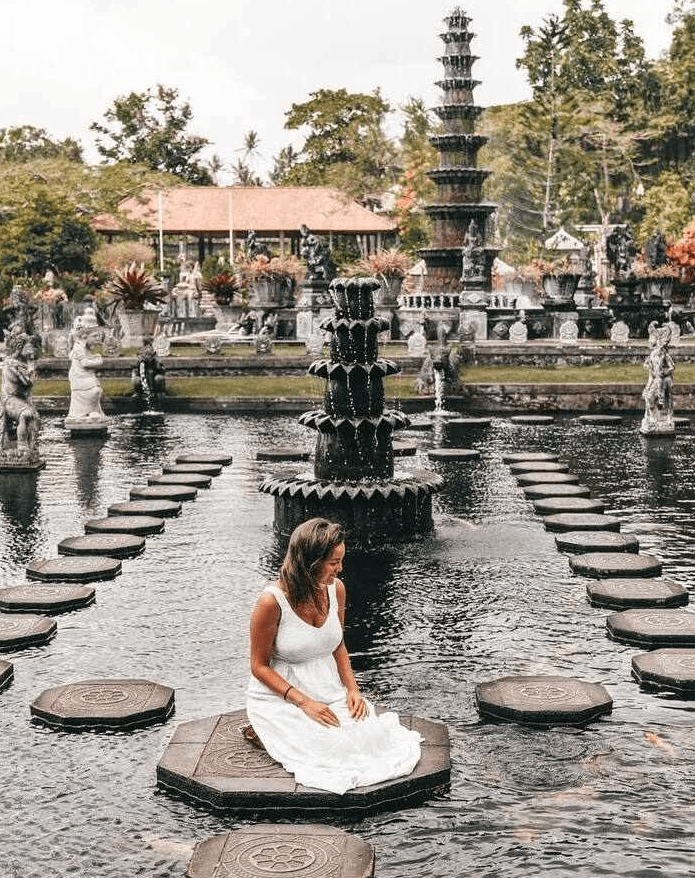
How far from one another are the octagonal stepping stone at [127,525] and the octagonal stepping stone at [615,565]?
14.3 feet

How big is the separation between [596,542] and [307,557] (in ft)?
21.0

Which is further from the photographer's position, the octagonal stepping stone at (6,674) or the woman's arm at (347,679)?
the octagonal stepping stone at (6,674)

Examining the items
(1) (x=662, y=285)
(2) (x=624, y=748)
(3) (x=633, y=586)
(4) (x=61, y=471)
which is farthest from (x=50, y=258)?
(2) (x=624, y=748)

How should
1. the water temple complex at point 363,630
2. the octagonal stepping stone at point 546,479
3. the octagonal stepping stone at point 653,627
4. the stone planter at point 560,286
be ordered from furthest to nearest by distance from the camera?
the stone planter at point 560,286, the octagonal stepping stone at point 546,479, the octagonal stepping stone at point 653,627, the water temple complex at point 363,630

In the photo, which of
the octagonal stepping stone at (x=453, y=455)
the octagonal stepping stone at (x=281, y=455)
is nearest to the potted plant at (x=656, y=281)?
the octagonal stepping stone at (x=453, y=455)

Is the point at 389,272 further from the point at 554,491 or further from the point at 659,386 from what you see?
the point at 554,491

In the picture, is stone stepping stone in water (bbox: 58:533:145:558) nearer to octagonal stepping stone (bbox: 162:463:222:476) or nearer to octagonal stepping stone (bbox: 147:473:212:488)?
octagonal stepping stone (bbox: 147:473:212:488)

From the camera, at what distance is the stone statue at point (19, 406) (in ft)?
55.6

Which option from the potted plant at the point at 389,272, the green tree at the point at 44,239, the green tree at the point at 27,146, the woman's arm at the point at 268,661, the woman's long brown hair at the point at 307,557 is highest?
the green tree at the point at 27,146

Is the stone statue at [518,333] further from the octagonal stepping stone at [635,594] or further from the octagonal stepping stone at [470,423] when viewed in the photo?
the octagonal stepping stone at [635,594]

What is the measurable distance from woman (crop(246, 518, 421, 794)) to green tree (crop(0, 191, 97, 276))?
36.6 metres

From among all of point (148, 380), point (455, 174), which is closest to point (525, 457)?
point (148, 380)

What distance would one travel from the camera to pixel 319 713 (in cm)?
603

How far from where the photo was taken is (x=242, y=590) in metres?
10.5
